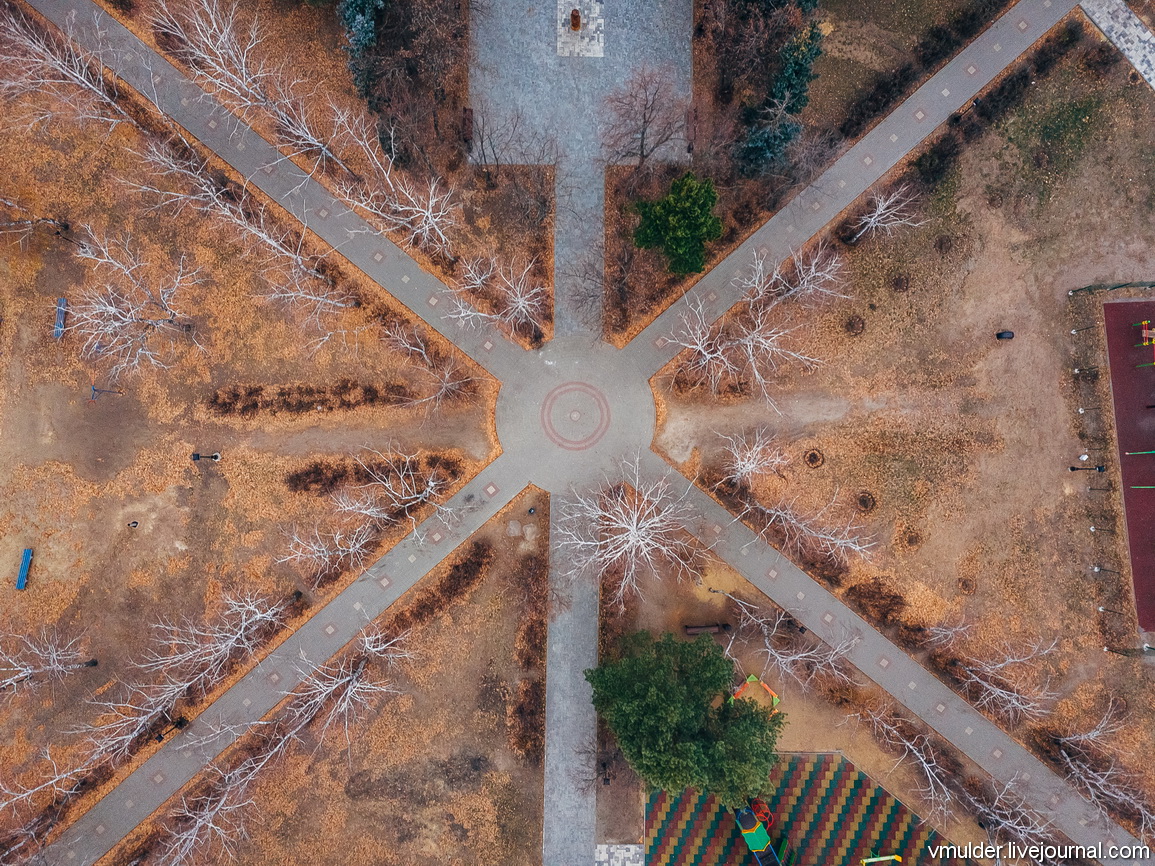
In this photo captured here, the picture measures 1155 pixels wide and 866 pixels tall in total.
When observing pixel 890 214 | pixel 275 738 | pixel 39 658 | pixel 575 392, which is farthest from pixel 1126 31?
pixel 39 658

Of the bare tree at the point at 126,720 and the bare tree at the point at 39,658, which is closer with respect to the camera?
the bare tree at the point at 126,720

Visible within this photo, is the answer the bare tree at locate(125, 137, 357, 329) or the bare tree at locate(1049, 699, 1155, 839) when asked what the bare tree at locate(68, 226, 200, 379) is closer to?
the bare tree at locate(125, 137, 357, 329)

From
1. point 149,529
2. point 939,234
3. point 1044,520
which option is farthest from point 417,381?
point 1044,520

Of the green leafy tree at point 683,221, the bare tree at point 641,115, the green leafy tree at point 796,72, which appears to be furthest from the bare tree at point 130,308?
the green leafy tree at point 796,72

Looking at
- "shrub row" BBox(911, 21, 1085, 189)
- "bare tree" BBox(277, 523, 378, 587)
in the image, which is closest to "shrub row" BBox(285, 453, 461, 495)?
"bare tree" BBox(277, 523, 378, 587)

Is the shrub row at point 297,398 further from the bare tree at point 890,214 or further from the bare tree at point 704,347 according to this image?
the bare tree at point 890,214

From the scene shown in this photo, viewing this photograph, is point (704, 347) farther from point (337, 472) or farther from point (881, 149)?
point (337, 472)

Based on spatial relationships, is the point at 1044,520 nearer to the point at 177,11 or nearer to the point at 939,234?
the point at 939,234
